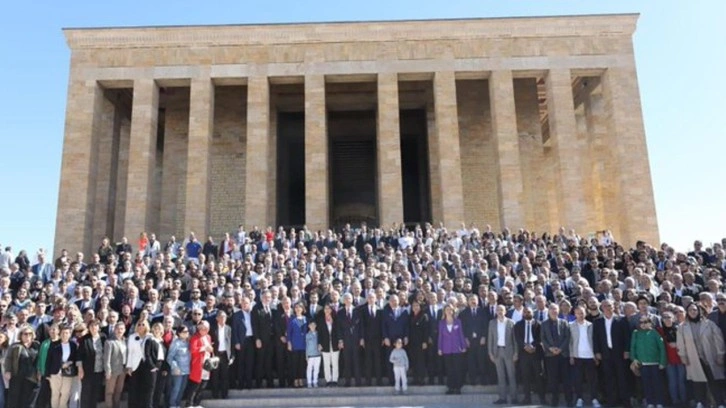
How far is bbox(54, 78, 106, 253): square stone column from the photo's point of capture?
24156 mm

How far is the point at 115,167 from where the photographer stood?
92.0ft

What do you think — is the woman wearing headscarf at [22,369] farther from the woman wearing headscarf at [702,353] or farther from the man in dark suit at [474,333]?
the woman wearing headscarf at [702,353]

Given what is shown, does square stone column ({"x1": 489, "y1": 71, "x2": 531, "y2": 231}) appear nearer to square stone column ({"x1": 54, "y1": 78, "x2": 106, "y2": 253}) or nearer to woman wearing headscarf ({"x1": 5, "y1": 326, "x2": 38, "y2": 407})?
square stone column ({"x1": 54, "y1": 78, "x2": 106, "y2": 253})

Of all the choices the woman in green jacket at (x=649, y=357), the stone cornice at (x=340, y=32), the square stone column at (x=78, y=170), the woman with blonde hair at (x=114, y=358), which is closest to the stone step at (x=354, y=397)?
the woman with blonde hair at (x=114, y=358)

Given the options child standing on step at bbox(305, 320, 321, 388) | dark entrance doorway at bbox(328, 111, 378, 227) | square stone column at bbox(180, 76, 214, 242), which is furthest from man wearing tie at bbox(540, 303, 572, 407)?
dark entrance doorway at bbox(328, 111, 378, 227)

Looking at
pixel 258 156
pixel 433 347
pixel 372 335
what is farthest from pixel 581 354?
pixel 258 156

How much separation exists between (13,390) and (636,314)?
33.2 ft

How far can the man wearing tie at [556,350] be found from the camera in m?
9.91

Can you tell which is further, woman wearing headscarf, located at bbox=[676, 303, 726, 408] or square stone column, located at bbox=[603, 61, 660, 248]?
square stone column, located at bbox=[603, 61, 660, 248]

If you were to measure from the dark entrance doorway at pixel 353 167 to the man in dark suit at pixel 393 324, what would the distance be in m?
20.0

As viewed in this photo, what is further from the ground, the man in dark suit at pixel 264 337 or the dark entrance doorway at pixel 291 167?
the dark entrance doorway at pixel 291 167

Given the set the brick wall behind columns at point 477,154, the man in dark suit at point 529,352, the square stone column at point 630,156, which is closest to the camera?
the man in dark suit at point 529,352

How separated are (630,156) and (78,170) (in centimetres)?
2295

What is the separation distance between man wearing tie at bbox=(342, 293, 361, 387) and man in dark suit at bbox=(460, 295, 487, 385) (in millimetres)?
1931
